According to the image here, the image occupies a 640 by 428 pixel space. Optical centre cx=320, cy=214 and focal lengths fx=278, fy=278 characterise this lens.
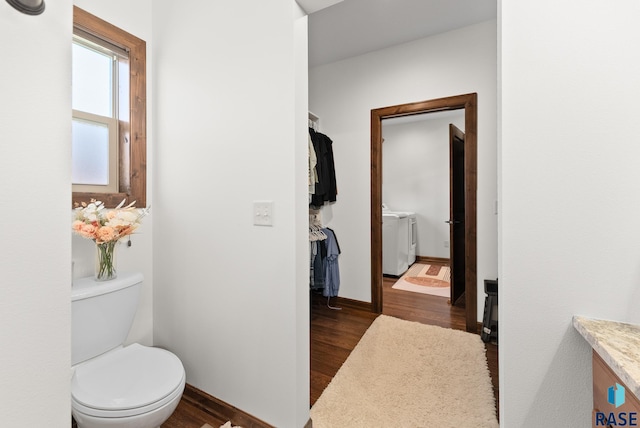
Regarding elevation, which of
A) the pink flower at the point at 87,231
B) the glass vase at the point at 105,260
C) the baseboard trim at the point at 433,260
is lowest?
the baseboard trim at the point at 433,260

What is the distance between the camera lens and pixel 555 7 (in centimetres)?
80

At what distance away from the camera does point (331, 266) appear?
2791mm

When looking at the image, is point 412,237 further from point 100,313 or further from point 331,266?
point 100,313

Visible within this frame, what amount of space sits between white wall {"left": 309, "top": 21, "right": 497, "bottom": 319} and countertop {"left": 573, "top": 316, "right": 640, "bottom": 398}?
1.71 m

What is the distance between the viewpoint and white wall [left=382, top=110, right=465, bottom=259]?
15.5 feet

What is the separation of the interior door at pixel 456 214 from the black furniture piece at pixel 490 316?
67 cm

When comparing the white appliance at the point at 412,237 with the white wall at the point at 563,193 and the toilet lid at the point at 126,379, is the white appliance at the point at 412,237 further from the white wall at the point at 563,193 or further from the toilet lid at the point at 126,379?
the toilet lid at the point at 126,379

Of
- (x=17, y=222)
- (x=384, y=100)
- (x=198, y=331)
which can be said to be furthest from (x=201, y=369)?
(x=384, y=100)

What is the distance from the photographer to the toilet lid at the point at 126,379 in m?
1.04

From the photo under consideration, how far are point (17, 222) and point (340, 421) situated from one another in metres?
1.53

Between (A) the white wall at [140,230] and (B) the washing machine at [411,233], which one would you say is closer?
(A) the white wall at [140,230]

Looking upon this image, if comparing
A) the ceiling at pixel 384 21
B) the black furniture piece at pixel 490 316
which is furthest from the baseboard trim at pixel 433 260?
the ceiling at pixel 384 21

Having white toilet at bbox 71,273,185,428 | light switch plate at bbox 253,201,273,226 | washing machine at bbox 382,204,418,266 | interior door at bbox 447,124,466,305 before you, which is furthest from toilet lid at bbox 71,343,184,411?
washing machine at bbox 382,204,418,266

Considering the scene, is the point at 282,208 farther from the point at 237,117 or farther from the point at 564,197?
the point at 564,197
